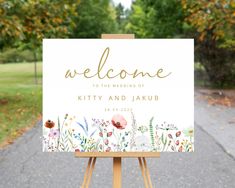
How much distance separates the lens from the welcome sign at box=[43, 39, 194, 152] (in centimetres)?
380

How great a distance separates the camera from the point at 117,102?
384 cm

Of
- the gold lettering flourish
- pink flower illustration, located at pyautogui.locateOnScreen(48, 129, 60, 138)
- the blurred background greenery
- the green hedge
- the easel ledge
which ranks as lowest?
the easel ledge

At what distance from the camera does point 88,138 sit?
3.83 metres

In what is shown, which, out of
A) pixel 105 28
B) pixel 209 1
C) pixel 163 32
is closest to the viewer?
pixel 209 1

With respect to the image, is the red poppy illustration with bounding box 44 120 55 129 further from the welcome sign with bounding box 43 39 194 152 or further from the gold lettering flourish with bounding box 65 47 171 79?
the gold lettering flourish with bounding box 65 47 171 79

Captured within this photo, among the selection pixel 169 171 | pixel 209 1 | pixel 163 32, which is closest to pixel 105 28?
pixel 163 32

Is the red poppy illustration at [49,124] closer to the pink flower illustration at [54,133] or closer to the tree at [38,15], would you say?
the pink flower illustration at [54,133]

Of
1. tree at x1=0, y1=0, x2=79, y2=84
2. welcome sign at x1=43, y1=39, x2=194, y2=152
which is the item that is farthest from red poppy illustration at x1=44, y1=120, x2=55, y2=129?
tree at x1=0, y1=0, x2=79, y2=84

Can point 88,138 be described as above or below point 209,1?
below

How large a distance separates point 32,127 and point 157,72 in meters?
6.95

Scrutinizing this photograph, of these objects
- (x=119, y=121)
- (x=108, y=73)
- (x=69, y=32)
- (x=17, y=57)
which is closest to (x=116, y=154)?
(x=119, y=121)

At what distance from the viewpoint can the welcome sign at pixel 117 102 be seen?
3799 millimetres

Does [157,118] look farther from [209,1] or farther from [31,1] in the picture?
[209,1]

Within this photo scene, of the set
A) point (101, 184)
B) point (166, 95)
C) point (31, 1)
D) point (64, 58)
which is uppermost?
point (31, 1)
